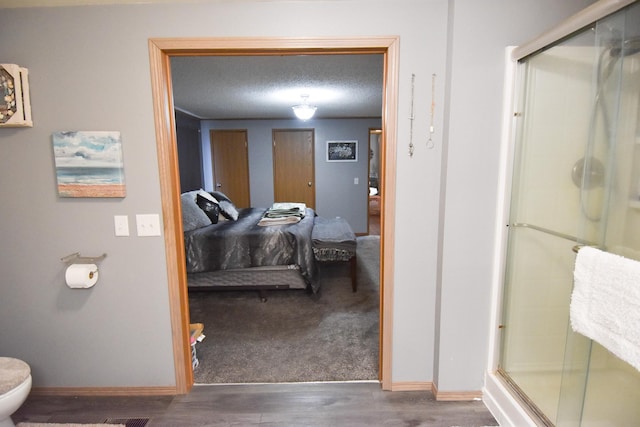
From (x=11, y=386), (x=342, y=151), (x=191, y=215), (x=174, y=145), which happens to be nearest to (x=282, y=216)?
(x=191, y=215)

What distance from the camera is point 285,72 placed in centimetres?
308

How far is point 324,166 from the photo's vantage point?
20.7 feet

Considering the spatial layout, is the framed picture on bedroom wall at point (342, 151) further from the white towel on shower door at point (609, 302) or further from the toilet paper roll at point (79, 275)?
the white towel on shower door at point (609, 302)

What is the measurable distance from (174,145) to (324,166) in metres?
4.56

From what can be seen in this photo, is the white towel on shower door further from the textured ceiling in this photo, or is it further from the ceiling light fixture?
the ceiling light fixture

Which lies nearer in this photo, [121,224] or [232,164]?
[121,224]

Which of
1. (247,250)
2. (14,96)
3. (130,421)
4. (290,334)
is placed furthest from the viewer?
(247,250)

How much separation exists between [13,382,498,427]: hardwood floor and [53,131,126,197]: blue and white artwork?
Result: 127 centimetres

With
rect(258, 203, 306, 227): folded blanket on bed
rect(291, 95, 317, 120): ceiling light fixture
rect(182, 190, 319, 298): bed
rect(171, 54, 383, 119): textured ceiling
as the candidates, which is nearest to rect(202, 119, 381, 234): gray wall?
rect(171, 54, 383, 119): textured ceiling

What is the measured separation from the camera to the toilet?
1467 millimetres

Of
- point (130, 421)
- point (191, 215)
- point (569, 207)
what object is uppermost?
point (569, 207)

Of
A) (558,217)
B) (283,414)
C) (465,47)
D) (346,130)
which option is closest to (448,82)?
(465,47)

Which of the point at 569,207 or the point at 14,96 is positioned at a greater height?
the point at 14,96

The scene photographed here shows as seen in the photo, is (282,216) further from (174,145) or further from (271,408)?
(271,408)
